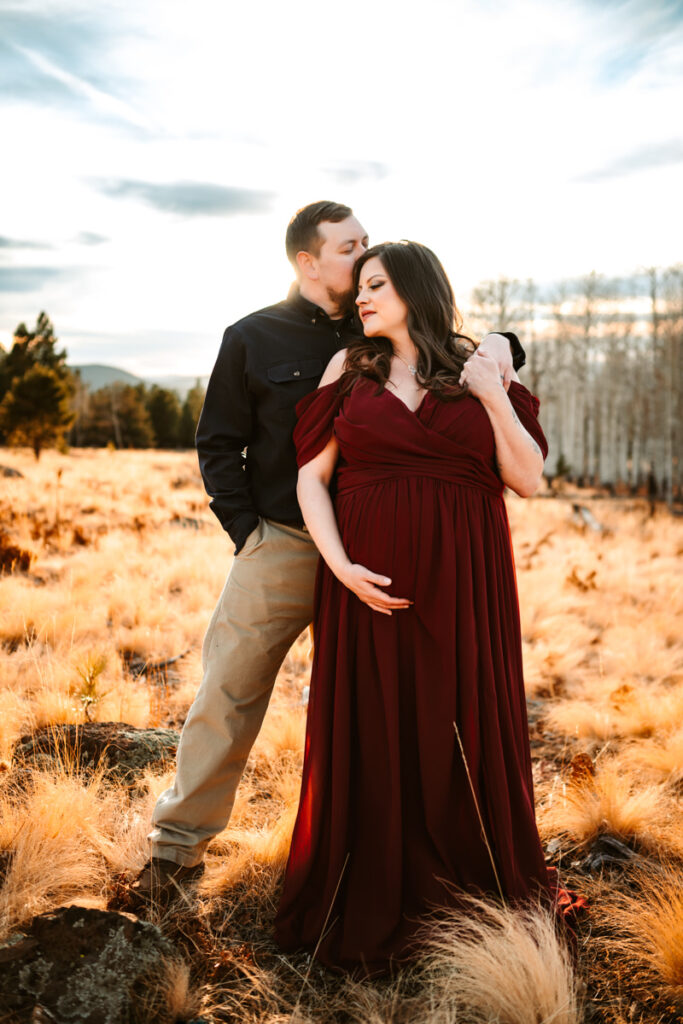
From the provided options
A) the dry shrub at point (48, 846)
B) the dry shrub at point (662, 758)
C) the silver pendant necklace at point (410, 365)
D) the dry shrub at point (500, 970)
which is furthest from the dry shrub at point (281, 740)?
the silver pendant necklace at point (410, 365)

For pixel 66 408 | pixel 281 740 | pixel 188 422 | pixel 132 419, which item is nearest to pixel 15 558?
pixel 281 740

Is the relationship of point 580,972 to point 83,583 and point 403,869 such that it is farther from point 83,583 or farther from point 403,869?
point 83,583

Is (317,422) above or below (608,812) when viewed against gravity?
above

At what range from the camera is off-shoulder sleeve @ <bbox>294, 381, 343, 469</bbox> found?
2.68 meters

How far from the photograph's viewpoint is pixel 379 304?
2.70 metres

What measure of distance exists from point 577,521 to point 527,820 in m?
14.7

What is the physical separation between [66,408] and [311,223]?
29529 millimetres

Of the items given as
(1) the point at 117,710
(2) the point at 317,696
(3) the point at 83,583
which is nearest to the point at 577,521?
(3) the point at 83,583

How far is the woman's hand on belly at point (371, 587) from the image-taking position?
2.46 metres

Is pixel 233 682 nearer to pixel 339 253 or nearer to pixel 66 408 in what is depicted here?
pixel 339 253

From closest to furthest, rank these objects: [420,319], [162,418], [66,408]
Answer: [420,319] < [66,408] < [162,418]

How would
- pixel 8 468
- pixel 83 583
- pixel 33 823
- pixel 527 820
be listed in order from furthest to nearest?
pixel 8 468 → pixel 83 583 → pixel 33 823 → pixel 527 820

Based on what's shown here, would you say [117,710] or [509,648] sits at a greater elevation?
[509,648]

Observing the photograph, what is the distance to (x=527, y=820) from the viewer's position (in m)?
2.62
